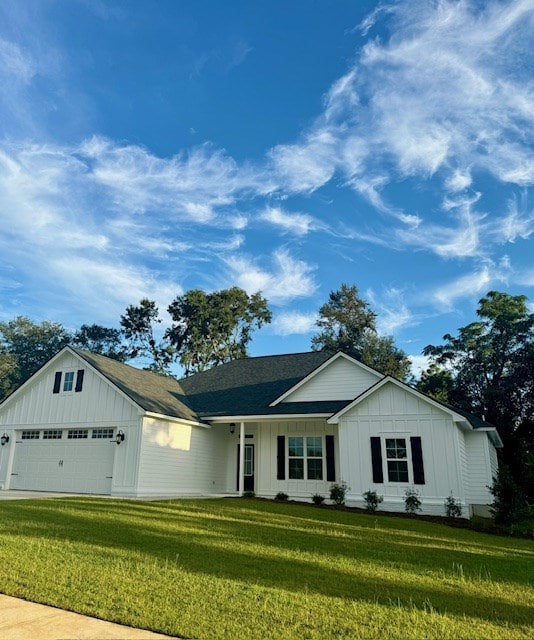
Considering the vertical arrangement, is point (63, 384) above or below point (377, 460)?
above

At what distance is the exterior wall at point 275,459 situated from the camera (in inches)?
667

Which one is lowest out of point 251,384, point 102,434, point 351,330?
point 102,434

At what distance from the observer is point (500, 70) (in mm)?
12992

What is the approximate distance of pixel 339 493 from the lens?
50.0ft

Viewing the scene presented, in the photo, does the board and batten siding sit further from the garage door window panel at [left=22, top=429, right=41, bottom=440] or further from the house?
the garage door window panel at [left=22, top=429, right=41, bottom=440]

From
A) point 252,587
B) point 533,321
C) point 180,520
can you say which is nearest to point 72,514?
point 180,520

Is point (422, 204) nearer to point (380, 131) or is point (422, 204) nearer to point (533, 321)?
point (380, 131)

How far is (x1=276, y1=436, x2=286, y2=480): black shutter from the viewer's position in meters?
17.7

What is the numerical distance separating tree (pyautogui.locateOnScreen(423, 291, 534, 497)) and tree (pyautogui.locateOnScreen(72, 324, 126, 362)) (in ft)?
104

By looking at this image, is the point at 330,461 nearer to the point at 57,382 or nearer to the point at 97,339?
the point at 57,382

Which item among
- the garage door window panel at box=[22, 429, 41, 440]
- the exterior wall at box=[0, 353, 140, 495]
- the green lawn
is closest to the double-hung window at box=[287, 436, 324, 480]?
the exterior wall at box=[0, 353, 140, 495]

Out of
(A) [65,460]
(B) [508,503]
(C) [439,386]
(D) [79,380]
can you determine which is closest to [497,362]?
(C) [439,386]

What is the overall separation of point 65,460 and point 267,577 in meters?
15.3

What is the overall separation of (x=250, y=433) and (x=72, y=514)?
10.0m
